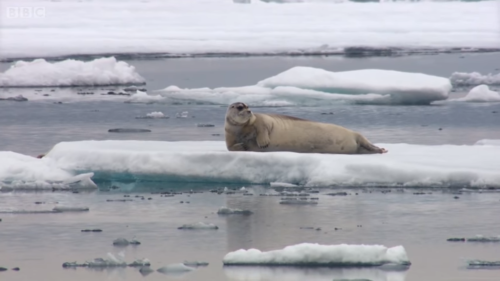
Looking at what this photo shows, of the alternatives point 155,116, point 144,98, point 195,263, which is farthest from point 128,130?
point 195,263

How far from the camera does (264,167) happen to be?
8.41m

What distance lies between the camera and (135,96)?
56.3 feet

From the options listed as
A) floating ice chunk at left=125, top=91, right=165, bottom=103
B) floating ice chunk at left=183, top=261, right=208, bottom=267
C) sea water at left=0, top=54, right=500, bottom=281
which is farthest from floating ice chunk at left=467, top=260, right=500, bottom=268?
floating ice chunk at left=125, top=91, right=165, bottom=103

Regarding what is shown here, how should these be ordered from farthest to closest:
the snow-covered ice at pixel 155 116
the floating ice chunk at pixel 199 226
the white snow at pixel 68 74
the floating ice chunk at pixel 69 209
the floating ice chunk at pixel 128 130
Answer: the white snow at pixel 68 74
the snow-covered ice at pixel 155 116
the floating ice chunk at pixel 128 130
the floating ice chunk at pixel 69 209
the floating ice chunk at pixel 199 226

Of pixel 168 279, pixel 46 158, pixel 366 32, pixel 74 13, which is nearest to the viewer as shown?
pixel 168 279

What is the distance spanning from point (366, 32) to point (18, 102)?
14472 millimetres

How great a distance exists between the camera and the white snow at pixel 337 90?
631 inches

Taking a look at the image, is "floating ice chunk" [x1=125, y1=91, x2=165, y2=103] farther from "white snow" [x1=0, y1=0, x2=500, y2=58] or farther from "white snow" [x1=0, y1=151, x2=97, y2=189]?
"white snow" [x1=0, y1=151, x2=97, y2=189]

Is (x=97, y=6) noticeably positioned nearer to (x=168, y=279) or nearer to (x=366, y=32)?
(x=366, y=32)

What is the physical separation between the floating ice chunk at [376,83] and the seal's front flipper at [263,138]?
7282 mm

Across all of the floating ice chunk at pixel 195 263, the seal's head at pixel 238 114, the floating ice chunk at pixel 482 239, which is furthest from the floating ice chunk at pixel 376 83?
the floating ice chunk at pixel 195 263

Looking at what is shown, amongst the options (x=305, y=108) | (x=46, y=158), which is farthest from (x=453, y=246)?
(x=305, y=108)

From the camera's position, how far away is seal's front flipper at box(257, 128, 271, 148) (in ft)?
29.3

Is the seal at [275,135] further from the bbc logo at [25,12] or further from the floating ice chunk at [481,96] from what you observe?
the bbc logo at [25,12]
